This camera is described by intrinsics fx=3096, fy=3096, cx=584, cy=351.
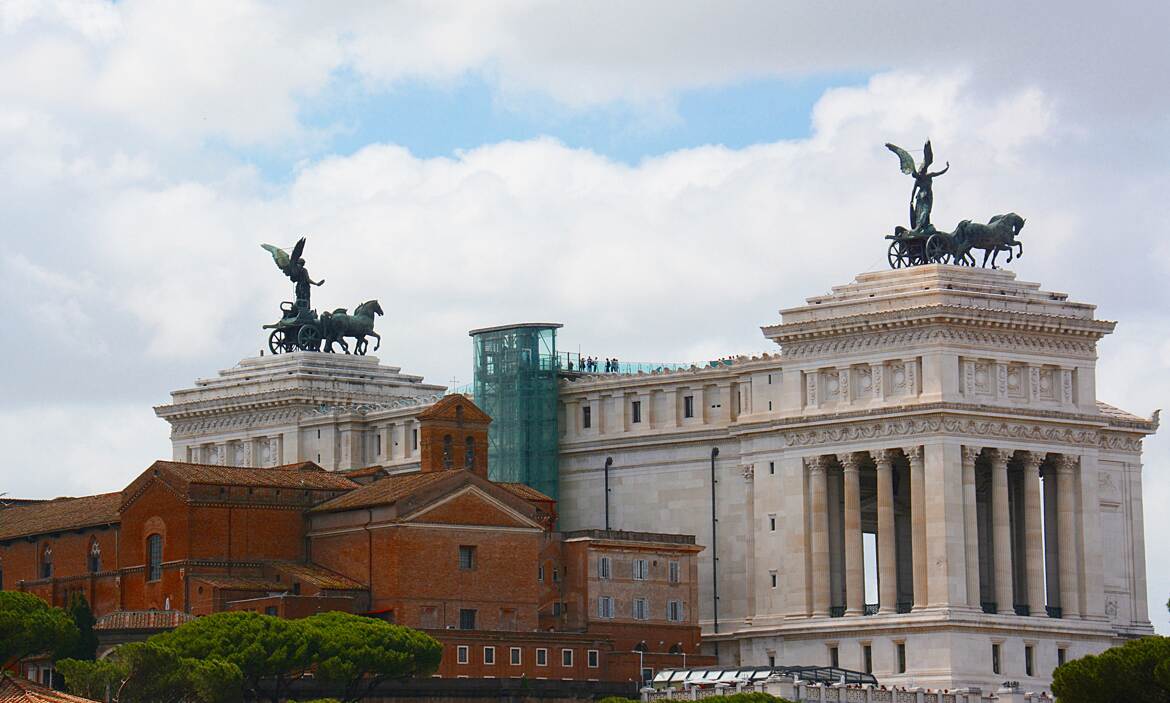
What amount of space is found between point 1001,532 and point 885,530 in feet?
20.2

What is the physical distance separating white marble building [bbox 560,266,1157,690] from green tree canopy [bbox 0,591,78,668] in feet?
123

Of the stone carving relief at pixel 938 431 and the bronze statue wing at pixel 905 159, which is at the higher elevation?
the bronze statue wing at pixel 905 159

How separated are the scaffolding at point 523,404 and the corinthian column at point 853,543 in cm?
2440

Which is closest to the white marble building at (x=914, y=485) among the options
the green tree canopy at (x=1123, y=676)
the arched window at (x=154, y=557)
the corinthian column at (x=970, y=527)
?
the corinthian column at (x=970, y=527)

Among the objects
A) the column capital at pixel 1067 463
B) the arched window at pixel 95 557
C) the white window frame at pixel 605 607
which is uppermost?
the column capital at pixel 1067 463

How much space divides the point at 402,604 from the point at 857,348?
27.8m

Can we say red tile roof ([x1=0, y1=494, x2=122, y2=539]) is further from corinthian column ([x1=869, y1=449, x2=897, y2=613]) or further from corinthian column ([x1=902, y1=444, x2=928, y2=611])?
corinthian column ([x1=902, y1=444, x2=928, y2=611])

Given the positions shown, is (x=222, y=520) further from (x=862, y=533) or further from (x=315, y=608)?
(x=862, y=533)

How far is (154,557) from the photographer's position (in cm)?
17112

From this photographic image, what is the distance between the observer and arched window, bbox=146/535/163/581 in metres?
170

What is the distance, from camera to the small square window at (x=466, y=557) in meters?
166

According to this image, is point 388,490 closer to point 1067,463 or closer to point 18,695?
point 1067,463

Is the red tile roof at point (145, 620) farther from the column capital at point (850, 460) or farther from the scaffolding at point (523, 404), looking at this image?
the column capital at point (850, 460)

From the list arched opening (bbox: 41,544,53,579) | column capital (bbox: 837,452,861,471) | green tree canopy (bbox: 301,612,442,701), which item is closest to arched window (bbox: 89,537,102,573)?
arched opening (bbox: 41,544,53,579)
